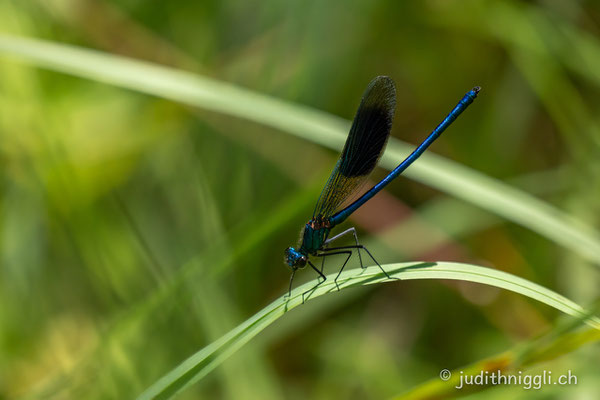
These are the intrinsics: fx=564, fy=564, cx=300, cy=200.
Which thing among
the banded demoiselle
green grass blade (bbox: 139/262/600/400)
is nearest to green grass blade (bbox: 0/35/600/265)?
the banded demoiselle

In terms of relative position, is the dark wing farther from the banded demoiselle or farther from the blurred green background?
the blurred green background

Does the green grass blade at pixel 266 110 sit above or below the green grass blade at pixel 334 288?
above

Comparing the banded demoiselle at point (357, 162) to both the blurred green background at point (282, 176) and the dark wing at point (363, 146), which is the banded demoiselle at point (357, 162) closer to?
the dark wing at point (363, 146)

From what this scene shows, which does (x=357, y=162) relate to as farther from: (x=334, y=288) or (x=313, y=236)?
(x=334, y=288)

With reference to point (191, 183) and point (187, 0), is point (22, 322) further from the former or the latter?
point (187, 0)

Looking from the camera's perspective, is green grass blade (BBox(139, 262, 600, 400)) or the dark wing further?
the dark wing

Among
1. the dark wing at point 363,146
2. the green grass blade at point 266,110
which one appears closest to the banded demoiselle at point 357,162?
the dark wing at point 363,146

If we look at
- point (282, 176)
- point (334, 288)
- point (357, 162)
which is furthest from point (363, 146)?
point (282, 176)
